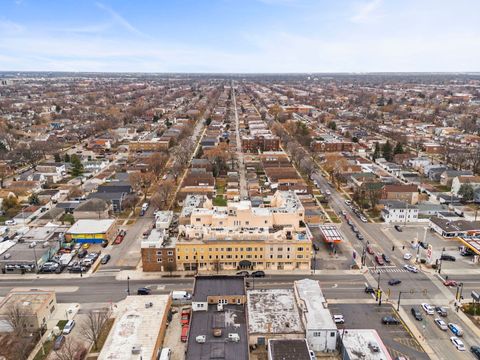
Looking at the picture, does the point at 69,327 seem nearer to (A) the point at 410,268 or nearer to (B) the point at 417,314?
(B) the point at 417,314

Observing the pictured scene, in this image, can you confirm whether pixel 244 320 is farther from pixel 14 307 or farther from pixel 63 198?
pixel 63 198

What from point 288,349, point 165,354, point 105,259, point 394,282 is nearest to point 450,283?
point 394,282

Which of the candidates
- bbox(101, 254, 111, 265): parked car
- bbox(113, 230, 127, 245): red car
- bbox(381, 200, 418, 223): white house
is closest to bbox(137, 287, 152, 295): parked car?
bbox(101, 254, 111, 265): parked car

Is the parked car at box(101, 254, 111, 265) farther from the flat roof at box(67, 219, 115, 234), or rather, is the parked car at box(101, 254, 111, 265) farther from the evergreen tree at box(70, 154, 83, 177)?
the evergreen tree at box(70, 154, 83, 177)

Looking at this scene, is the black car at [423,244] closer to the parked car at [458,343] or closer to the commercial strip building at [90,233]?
the parked car at [458,343]

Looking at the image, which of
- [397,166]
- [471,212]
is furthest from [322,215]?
[397,166]

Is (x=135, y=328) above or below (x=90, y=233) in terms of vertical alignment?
above
